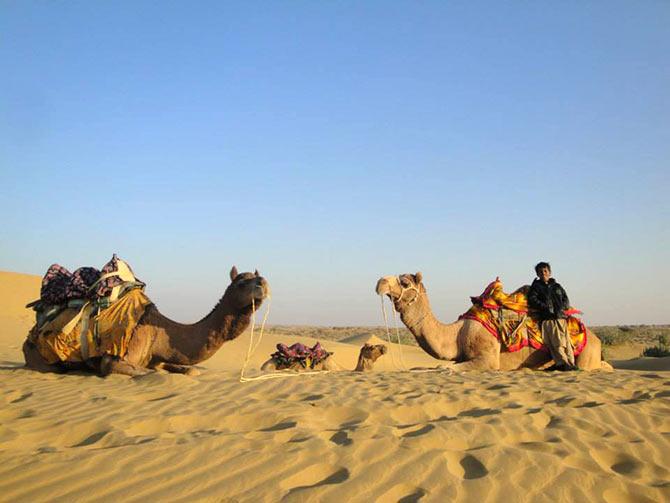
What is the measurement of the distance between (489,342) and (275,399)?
426 centimetres

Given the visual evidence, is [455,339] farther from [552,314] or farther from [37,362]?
[37,362]

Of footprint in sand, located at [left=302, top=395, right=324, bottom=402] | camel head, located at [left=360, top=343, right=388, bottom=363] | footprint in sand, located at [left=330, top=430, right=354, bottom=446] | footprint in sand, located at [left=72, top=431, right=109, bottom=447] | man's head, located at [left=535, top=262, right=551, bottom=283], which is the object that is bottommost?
footprint in sand, located at [left=72, top=431, right=109, bottom=447]

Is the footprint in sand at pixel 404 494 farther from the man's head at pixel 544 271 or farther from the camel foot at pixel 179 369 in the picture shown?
the man's head at pixel 544 271

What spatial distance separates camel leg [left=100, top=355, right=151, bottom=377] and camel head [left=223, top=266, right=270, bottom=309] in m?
1.42

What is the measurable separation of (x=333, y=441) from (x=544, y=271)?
6.42 m

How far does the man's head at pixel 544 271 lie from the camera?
9.12 metres

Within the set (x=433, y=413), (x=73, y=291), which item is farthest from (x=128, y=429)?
(x=73, y=291)

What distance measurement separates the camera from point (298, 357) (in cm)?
1046

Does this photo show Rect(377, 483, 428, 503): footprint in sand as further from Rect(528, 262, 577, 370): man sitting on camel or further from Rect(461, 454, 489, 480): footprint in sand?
Rect(528, 262, 577, 370): man sitting on camel

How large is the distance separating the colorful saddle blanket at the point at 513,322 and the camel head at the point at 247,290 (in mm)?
3496

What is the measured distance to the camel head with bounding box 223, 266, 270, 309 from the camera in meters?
7.30

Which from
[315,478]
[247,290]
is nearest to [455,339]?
[247,290]

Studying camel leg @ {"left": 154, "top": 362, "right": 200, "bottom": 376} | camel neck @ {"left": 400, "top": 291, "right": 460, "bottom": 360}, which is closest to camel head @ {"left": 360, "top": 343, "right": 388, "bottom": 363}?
camel neck @ {"left": 400, "top": 291, "right": 460, "bottom": 360}

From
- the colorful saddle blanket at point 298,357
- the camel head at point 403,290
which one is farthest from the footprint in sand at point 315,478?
the colorful saddle blanket at point 298,357
